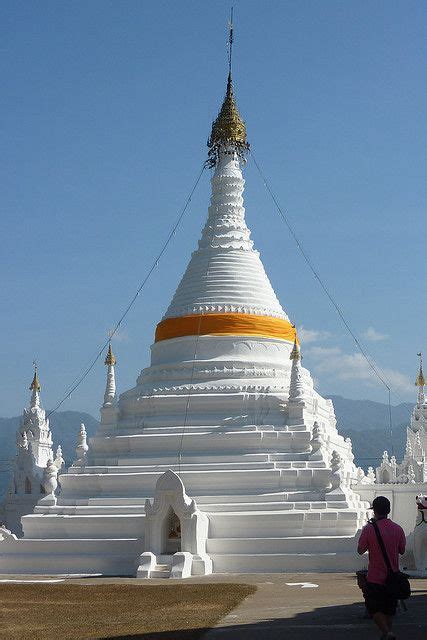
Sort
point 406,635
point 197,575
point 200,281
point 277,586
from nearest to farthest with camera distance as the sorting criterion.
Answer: point 406,635 → point 277,586 → point 197,575 → point 200,281

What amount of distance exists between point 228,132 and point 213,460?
16.2m

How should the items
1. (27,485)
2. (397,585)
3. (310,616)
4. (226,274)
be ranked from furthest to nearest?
(27,485) → (226,274) → (310,616) → (397,585)

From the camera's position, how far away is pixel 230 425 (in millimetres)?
37406

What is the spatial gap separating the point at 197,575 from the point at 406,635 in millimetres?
17488

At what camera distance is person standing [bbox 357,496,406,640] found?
13.4 meters

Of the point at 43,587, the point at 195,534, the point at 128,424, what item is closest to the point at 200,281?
the point at 128,424

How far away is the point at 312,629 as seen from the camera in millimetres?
16062

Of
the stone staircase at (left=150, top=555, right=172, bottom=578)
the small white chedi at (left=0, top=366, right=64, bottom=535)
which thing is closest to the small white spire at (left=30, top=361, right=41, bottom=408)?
the small white chedi at (left=0, top=366, right=64, bottom=535)

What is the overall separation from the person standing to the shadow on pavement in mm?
1414

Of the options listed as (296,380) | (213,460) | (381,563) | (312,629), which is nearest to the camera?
(381,563)

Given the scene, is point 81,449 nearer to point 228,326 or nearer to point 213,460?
point 213,460

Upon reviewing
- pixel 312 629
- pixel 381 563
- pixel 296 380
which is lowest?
pixel 312 629

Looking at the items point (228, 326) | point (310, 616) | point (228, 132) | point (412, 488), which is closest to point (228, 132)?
point (228, 132)

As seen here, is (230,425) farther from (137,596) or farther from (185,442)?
(137,596)
